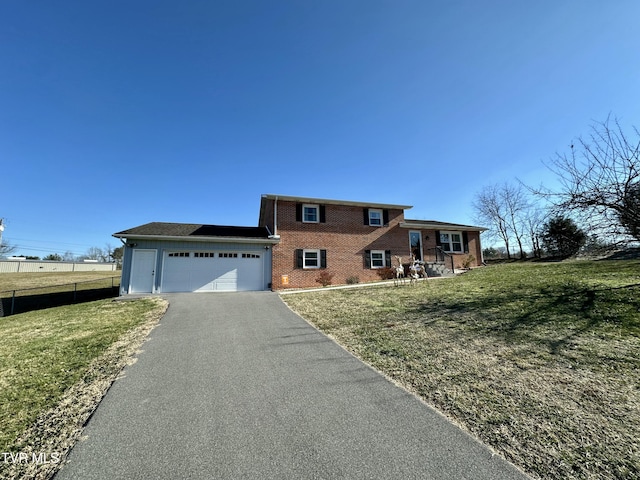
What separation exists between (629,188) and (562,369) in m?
5.42

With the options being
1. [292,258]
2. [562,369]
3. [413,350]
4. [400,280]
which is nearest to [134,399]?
[413,350]

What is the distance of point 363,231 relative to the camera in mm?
17844

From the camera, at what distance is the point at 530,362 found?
4066mm

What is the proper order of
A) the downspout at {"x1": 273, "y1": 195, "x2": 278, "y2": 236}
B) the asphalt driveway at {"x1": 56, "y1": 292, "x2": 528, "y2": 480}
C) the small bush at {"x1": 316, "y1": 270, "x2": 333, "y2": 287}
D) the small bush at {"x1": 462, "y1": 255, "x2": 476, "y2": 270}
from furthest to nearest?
the small bush at {"x1": 462, "y1": 255, "x2": 476, "y2": 270} < the small bush at {"x1": 316, "y1": 270, "x2": 333, "y2": 287} < the downspout at {"x1": 273, "y1": 195, "x2": 278, "y2": 236} < the asphalt driveway at {"x1": 56, "y1": 292, "x2": 528, "y2": 480}

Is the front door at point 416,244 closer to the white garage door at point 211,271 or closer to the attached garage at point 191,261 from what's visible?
the attached garage at point 191,261

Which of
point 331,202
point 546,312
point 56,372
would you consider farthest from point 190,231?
point 546,312

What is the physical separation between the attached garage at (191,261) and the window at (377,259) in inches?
261

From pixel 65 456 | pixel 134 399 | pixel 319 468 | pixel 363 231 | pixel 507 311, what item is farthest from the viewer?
pixel 363 231

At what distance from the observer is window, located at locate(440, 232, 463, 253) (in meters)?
20.2

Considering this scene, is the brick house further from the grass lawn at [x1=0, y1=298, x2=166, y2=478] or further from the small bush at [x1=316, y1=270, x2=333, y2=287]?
the grass lawn at [x1=0, y1=298, x2=166, y2=478]

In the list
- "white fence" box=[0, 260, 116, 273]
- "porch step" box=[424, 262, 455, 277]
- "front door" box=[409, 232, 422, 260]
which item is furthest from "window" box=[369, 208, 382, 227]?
"white fence" box=[0, 260, 116, 273]

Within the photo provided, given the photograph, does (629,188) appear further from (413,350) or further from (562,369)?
(413,350)

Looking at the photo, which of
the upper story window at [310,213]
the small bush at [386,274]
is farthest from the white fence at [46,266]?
the small bush at [386,274]

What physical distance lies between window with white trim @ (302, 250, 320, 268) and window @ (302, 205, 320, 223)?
194cm
